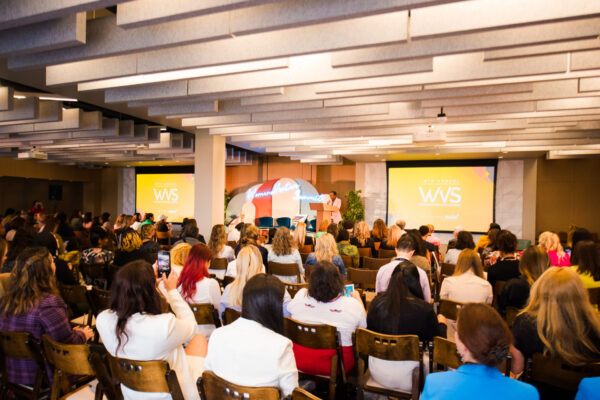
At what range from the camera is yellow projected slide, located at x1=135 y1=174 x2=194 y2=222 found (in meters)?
17.4

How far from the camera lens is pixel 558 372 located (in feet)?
Answer: 6.83

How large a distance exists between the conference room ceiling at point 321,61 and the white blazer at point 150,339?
2145 millimetres

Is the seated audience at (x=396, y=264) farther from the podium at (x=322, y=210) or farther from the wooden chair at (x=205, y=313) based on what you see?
the podium at (x=322, y=210)

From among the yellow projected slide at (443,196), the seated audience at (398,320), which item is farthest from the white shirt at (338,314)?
the yellow projected slide at (443,196)

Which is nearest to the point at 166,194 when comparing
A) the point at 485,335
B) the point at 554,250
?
the point at 554,250

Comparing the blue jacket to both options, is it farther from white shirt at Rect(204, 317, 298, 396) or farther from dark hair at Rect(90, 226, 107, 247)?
dark hair at Rect(90, 226, 107, 247)

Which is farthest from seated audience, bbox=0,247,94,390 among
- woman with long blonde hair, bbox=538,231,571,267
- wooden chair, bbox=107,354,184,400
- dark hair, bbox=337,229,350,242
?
woman with long blonde hair, bbox=538,231,571,267

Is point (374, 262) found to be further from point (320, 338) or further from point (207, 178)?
point (207, 178)

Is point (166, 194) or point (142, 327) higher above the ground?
point (166, 194)

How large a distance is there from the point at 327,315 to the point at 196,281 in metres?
1.26

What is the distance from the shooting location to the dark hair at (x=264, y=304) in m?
1.97

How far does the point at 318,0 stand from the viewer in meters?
2.96

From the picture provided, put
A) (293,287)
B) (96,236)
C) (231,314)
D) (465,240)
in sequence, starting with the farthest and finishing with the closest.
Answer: (96,236), (465,240), (293,287), (231,314)

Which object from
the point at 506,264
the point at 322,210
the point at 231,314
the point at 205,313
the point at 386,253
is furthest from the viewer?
the point at 322,210
